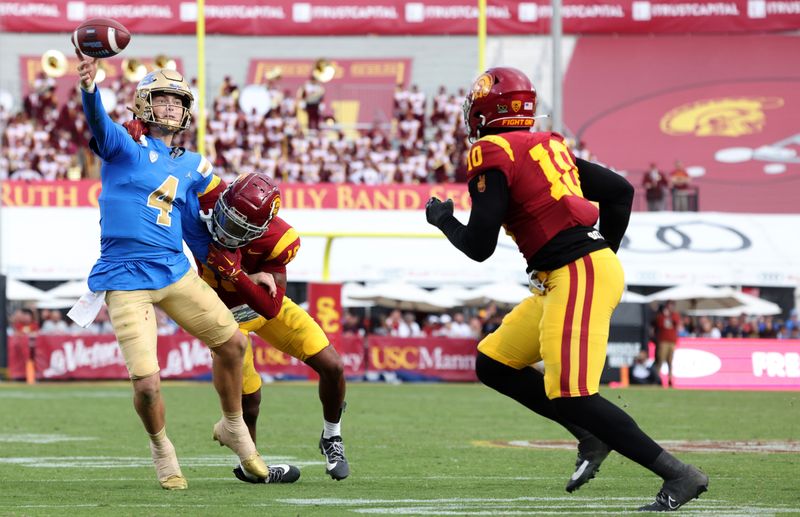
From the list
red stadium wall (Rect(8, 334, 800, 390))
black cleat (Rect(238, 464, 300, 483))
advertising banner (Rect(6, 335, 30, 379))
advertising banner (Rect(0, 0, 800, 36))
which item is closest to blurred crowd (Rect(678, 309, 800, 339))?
red stadium wall (Rect(8, 334, 800, 390))

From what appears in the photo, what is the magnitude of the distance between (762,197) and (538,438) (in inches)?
934

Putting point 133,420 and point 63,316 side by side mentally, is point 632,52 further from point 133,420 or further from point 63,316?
point 133,420

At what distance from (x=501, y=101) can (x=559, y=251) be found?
0.72 metres

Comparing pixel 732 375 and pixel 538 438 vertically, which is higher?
pixel 538 438

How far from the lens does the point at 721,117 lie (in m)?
35.5

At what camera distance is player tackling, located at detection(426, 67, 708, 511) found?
593 cm

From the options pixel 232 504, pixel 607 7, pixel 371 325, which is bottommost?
pixel 371 325

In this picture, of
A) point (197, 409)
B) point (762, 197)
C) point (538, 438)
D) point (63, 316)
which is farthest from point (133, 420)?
point (762, 197)

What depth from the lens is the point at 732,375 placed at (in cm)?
2014

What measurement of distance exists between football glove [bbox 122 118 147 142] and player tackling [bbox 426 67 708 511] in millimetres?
1637

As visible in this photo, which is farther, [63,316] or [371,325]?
[371,325]

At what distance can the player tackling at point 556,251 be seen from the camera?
593 cm

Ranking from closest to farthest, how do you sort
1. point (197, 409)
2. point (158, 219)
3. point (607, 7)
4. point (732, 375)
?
point (158, 219), point (197, 409), point (732, 375), point (607, 7)

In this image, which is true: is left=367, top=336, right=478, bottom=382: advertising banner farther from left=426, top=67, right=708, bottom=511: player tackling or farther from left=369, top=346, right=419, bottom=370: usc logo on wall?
left=426, top=67, right=708, bottom=511: player tackling
